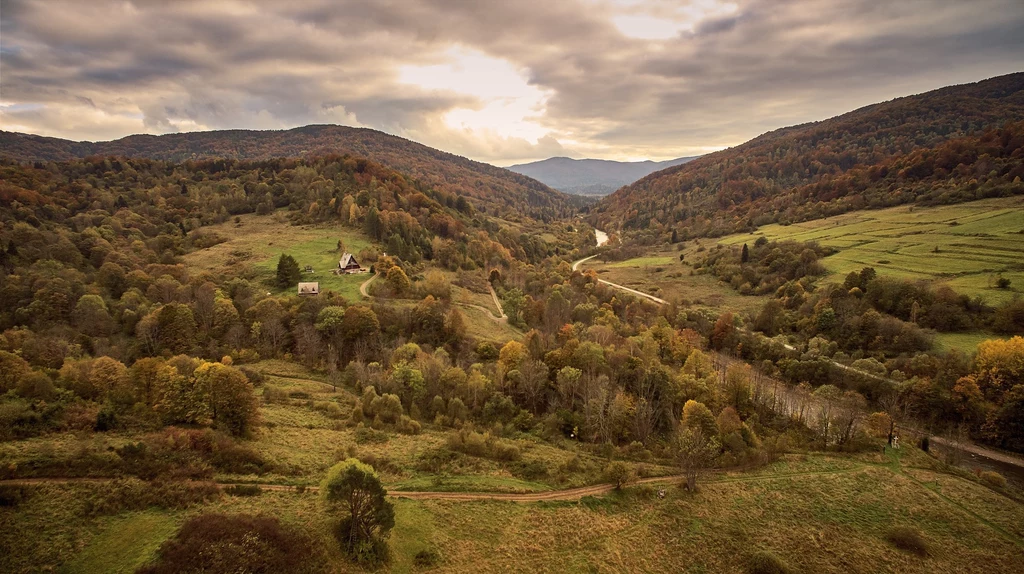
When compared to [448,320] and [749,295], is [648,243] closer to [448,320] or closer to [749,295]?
[749,295]

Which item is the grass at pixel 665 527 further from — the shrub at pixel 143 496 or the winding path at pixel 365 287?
the winding path at pixel 365 287

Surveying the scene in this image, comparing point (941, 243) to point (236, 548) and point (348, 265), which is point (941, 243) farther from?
point (236, 548)

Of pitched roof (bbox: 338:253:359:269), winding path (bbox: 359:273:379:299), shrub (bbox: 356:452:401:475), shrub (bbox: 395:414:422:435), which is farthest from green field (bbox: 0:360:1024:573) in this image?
pitched roof (bbox: 338:253:359:269)

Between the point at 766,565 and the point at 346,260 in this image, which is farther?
the point at 346,260

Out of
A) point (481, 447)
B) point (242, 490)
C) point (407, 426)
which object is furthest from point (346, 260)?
point (242, 490)

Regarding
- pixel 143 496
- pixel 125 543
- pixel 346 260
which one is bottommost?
pixel 125 543

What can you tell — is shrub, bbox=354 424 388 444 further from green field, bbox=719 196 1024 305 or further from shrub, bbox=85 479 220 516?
green field, bbox=719 196 1024 305

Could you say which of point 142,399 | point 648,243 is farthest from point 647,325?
point 648,243
